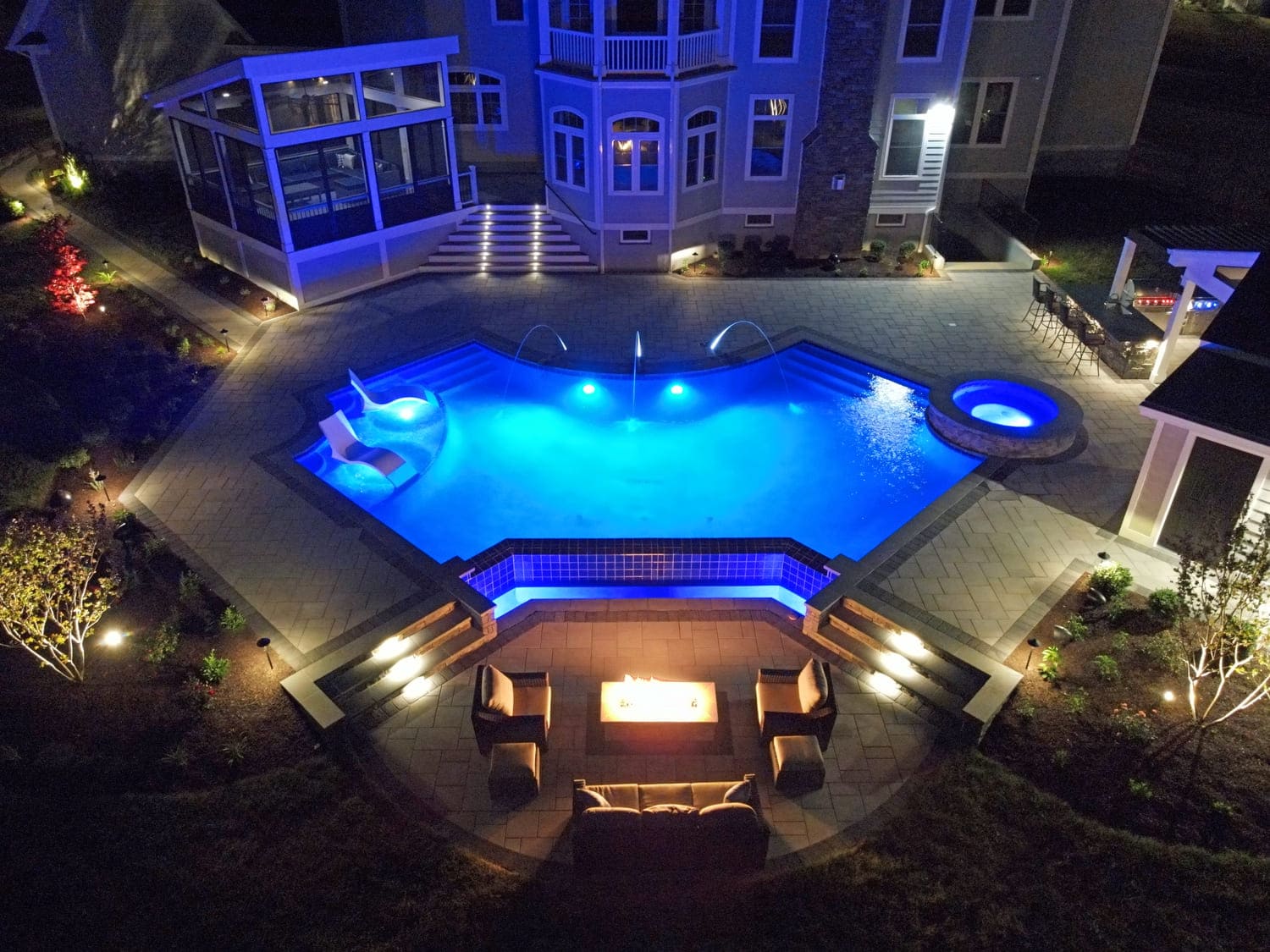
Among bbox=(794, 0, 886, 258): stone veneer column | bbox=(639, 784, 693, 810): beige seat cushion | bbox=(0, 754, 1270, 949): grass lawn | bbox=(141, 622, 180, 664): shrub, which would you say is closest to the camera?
bbox=(0, 754, 1270, 949): grass lawn

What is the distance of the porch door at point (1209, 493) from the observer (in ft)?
38.4

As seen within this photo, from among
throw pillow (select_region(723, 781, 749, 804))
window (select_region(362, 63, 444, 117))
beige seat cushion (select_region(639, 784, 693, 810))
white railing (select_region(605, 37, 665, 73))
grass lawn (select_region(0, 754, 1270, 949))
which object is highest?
white railing (select_region(605, 37, 665, 73))

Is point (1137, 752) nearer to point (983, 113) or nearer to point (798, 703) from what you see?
point (798, 703)

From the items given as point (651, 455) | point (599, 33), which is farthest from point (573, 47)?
point (651, 455)

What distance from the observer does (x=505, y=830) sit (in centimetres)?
930

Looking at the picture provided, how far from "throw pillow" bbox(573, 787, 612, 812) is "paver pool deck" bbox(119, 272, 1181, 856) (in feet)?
2.41

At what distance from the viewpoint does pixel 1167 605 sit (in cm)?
1147

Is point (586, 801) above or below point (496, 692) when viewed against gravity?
below

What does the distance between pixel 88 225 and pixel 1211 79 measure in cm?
4004

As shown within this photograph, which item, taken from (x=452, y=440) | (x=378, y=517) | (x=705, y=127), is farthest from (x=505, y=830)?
(x=705, y=127)

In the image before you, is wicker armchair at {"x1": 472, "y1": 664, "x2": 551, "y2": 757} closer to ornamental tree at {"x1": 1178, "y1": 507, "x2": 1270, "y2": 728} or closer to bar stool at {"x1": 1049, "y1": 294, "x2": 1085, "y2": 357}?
ornamental tree at {"x1": 1178, "y1": 507, "x2": 1270, "y2": 728}

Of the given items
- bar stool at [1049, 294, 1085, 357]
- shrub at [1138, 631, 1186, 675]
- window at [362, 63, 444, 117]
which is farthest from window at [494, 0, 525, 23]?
shrub at [1138, 631, 1186, 675]

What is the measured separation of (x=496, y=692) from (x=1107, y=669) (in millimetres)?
7445

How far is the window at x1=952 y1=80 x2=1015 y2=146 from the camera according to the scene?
2330cm
